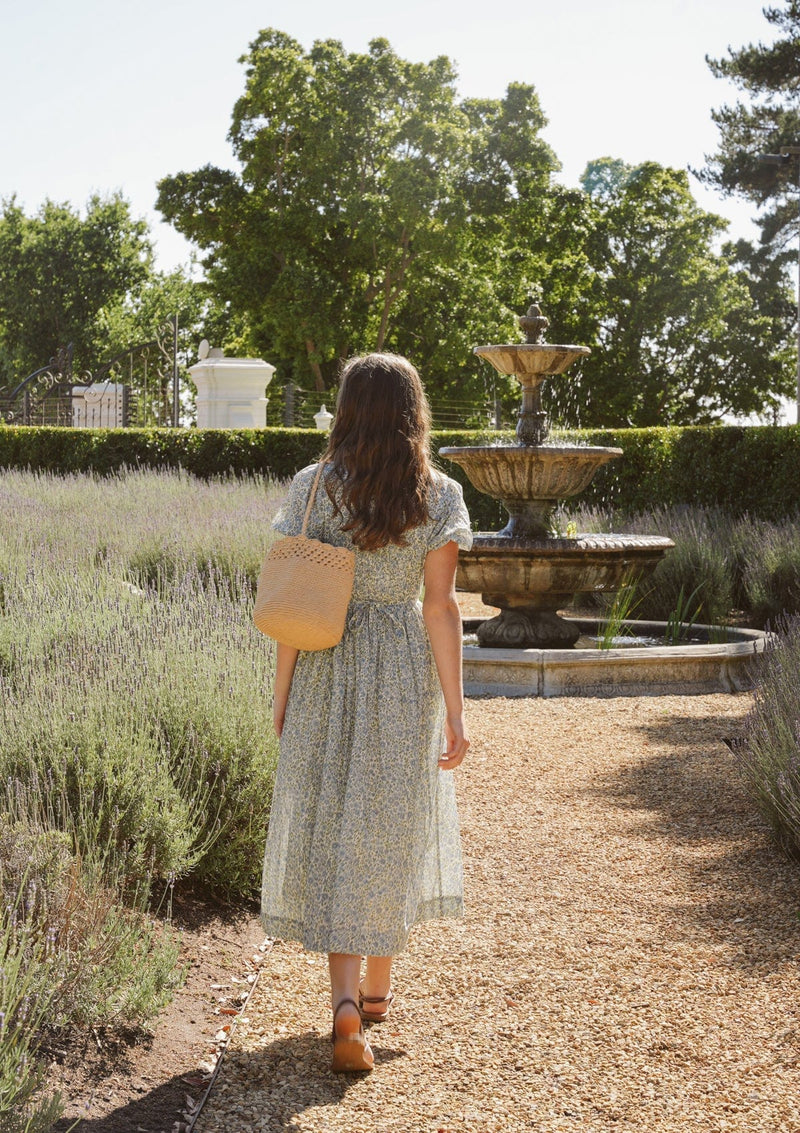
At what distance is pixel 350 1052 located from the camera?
2773 millimetres

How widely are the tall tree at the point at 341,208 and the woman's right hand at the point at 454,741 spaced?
26.4 meters

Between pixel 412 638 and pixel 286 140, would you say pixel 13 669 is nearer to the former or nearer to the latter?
pixel 412 638

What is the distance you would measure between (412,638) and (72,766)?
138 centimetres

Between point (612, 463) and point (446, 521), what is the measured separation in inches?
481

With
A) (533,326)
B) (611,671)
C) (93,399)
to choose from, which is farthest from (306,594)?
(93,399)

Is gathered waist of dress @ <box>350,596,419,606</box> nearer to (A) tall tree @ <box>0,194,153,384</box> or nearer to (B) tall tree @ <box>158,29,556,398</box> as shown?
(B) tall tree @ <box>158,29,556,398</box>

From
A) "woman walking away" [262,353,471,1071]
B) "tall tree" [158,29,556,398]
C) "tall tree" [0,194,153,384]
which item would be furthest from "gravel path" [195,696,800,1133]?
"tall tree" [0,194,153,384]

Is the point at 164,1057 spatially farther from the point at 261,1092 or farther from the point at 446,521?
the point at 446,521

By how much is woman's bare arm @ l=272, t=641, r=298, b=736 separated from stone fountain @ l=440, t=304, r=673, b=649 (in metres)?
5.34

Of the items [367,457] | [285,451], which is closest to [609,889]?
[367,457]

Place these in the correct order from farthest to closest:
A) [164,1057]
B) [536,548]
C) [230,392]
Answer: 1. [230,392]
2. [536,548]
3. [164,1057]

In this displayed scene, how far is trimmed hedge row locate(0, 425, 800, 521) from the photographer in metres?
12.9

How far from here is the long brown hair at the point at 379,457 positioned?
2.79 m

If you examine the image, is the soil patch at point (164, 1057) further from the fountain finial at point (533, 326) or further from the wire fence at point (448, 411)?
the wire fence at point (448, 411)
